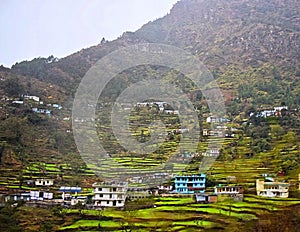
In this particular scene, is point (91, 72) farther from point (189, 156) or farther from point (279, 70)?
point (189, 156)

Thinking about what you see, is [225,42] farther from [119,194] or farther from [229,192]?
[119,194]

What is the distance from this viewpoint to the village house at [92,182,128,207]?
25219 mm

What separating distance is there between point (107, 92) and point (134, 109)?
279 inches

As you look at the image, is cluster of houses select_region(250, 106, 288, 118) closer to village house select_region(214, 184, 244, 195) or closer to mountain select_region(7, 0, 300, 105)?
mountain select_region(7, 0, 300, 105)

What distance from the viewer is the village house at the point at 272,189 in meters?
25.6

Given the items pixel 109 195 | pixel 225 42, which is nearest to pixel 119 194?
pixel 109 195

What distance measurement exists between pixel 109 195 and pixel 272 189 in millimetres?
9033

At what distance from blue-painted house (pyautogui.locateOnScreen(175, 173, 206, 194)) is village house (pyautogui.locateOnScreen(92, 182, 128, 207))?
4.25m

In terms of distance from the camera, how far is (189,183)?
93.3ft

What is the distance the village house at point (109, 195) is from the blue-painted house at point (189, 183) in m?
4.25

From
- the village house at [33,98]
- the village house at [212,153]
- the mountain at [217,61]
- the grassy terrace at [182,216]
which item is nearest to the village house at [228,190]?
the grassy terrace at [182,216]

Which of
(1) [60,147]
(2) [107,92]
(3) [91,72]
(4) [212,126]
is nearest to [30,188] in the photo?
(1) [60,147]

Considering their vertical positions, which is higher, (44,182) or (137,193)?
(44,182)

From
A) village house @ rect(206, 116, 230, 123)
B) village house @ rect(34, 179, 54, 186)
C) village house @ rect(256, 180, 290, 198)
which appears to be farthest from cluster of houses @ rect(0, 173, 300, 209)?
village house @ rect(206, 116, 230, 123)
